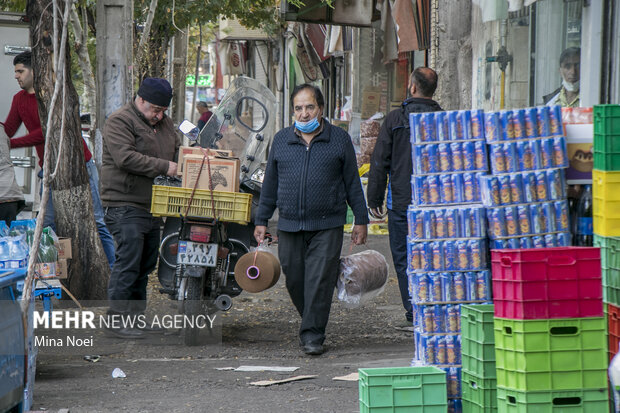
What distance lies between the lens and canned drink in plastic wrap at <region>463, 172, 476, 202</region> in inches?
226

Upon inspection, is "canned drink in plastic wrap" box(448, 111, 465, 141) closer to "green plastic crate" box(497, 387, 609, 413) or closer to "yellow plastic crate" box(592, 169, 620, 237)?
"yellow plastic crate" box(592, 169, 620, 237)

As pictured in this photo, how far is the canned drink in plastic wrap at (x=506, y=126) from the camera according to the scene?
5.68 meters

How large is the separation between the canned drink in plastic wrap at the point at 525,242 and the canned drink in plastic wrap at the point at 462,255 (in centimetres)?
32

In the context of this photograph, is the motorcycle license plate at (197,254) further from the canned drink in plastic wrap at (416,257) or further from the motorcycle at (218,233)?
the canned drink in plastic wrap at (416,257)

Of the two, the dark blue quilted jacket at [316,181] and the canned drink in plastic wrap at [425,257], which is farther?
the dark blue quilted jacket at [316,181]

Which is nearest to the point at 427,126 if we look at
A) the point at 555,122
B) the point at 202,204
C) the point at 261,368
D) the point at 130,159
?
the point at 555,122

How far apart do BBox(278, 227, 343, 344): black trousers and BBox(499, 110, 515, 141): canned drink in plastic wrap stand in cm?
225

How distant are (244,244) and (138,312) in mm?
1129

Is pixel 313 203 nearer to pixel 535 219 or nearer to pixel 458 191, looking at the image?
pixel 458 191

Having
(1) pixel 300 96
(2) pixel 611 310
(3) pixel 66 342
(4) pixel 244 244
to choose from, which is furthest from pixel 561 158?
(3) pixel 66 342

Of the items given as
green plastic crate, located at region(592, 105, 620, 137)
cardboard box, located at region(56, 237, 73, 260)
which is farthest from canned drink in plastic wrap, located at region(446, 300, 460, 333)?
cardboard box, located at region(56, 237, 73, 260)

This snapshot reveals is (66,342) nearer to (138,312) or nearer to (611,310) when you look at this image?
(138,312)

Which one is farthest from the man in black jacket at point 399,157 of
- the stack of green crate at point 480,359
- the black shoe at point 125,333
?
the stack of green crate at point 480,359

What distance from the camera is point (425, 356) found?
575 cm
